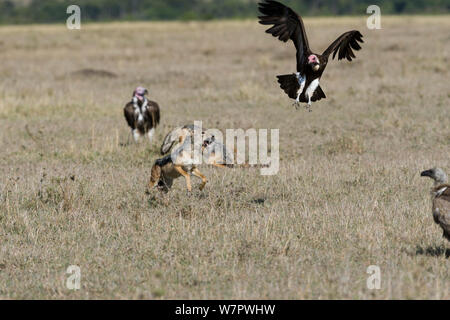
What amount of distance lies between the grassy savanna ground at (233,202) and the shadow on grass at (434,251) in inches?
0.7

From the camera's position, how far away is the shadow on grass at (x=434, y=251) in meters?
6.03

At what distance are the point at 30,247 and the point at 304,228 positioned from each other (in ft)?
→ 8.29

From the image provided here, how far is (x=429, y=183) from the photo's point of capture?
868 centimetres

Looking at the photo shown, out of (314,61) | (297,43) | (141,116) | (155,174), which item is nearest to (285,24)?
(297,43)

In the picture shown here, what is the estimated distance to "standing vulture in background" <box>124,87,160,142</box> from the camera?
481 inches

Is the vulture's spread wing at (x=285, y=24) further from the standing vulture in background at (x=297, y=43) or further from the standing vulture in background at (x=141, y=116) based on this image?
the standing vulture in background at (x=141, y=116)

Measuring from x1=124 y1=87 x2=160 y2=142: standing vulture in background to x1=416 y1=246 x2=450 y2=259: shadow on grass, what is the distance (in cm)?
685

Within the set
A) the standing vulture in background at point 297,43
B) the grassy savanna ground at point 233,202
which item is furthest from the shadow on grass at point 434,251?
the standing vulture in background at point 297,43

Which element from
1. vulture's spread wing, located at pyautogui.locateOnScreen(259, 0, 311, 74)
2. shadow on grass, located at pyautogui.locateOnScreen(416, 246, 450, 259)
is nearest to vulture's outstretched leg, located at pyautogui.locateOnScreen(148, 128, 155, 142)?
vulture's spread wing, located at pyautogui.locateOnScreen(259, 0, 311, 74)

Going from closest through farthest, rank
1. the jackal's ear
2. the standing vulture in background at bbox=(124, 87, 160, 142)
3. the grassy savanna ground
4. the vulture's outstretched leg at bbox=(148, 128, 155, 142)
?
the grassy savanna ground → the jackal's ear → the standing vulture in background at bbox=(124, 87, 160, 142) → the vulture's outstretched leg at bbox=(148, 128, 155, 142)

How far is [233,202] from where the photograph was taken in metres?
7.88

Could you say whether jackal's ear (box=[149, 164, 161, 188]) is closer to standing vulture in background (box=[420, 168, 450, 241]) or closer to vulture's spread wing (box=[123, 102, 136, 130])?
standing vulture in background (box=[420, 168, 450, 241])

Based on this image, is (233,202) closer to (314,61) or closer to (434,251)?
(314,61)
